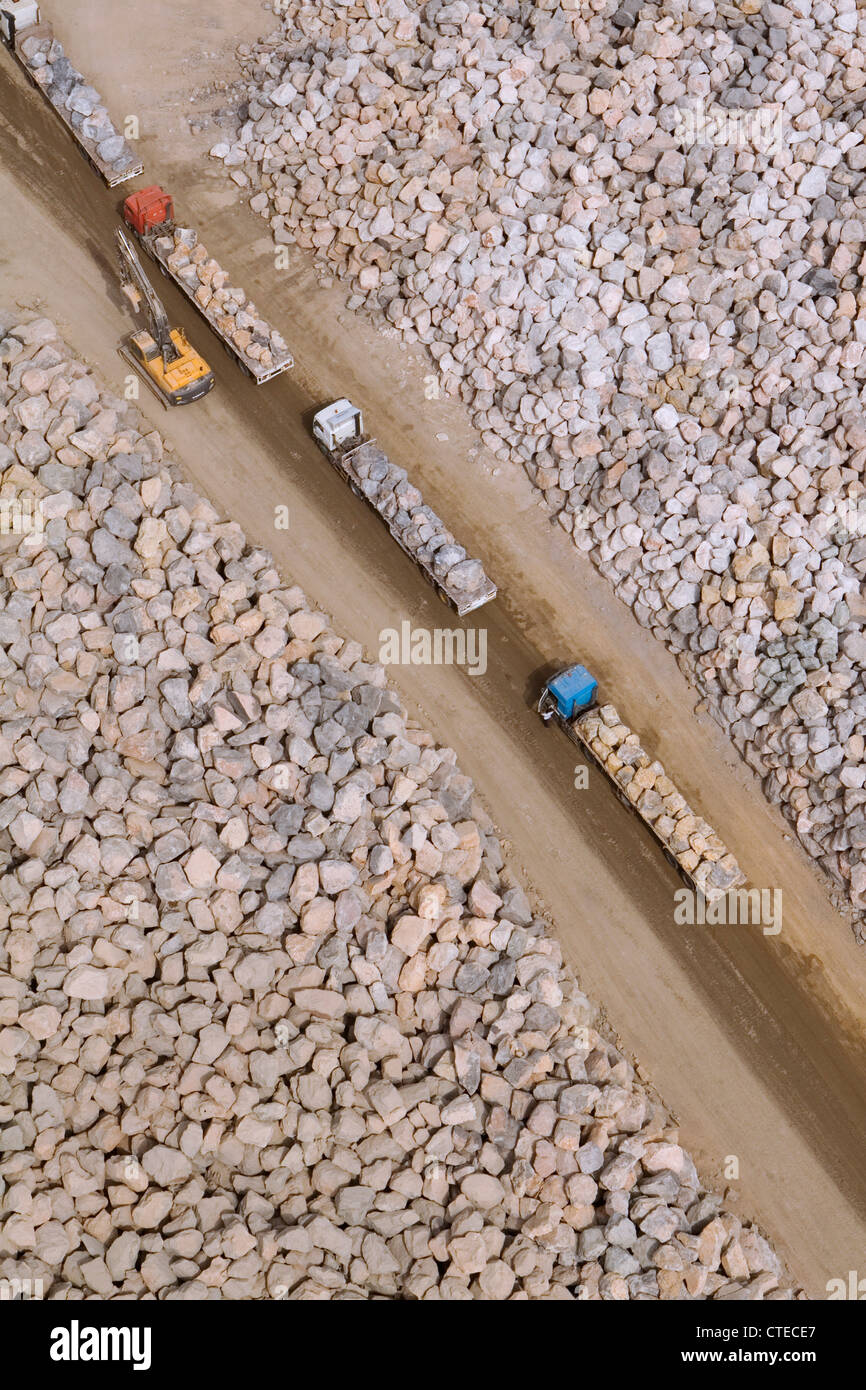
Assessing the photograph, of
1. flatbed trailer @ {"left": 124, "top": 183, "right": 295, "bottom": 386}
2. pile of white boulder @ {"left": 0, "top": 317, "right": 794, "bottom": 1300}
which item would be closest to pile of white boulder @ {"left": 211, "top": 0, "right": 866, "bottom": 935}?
flatbed trailer @ {"left": 124, "top": 183, "right": 295, "bottom": 386}

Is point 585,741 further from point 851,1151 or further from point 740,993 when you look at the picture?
point 851,1151

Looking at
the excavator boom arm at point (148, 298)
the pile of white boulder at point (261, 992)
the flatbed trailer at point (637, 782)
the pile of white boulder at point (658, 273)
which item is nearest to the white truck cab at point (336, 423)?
the pile of white boulder at point (658, 273)

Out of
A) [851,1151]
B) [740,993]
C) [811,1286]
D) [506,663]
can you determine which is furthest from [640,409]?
[811,1286]

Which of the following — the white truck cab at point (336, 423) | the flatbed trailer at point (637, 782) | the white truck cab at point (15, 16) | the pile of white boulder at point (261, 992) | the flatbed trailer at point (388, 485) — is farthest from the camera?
the white truck cab at point (15, 16)

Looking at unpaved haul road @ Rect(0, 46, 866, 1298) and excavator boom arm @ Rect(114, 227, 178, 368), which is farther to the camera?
excavator boom arm @ Rect(114, 227, 178, 368)

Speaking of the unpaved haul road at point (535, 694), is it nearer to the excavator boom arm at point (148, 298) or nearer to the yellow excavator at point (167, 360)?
the yellow excavator at point (167, 360)

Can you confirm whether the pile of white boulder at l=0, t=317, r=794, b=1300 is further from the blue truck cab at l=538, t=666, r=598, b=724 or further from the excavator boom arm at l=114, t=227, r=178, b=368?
the excavator boom arm at l=114, t=227, r=178, b=368
